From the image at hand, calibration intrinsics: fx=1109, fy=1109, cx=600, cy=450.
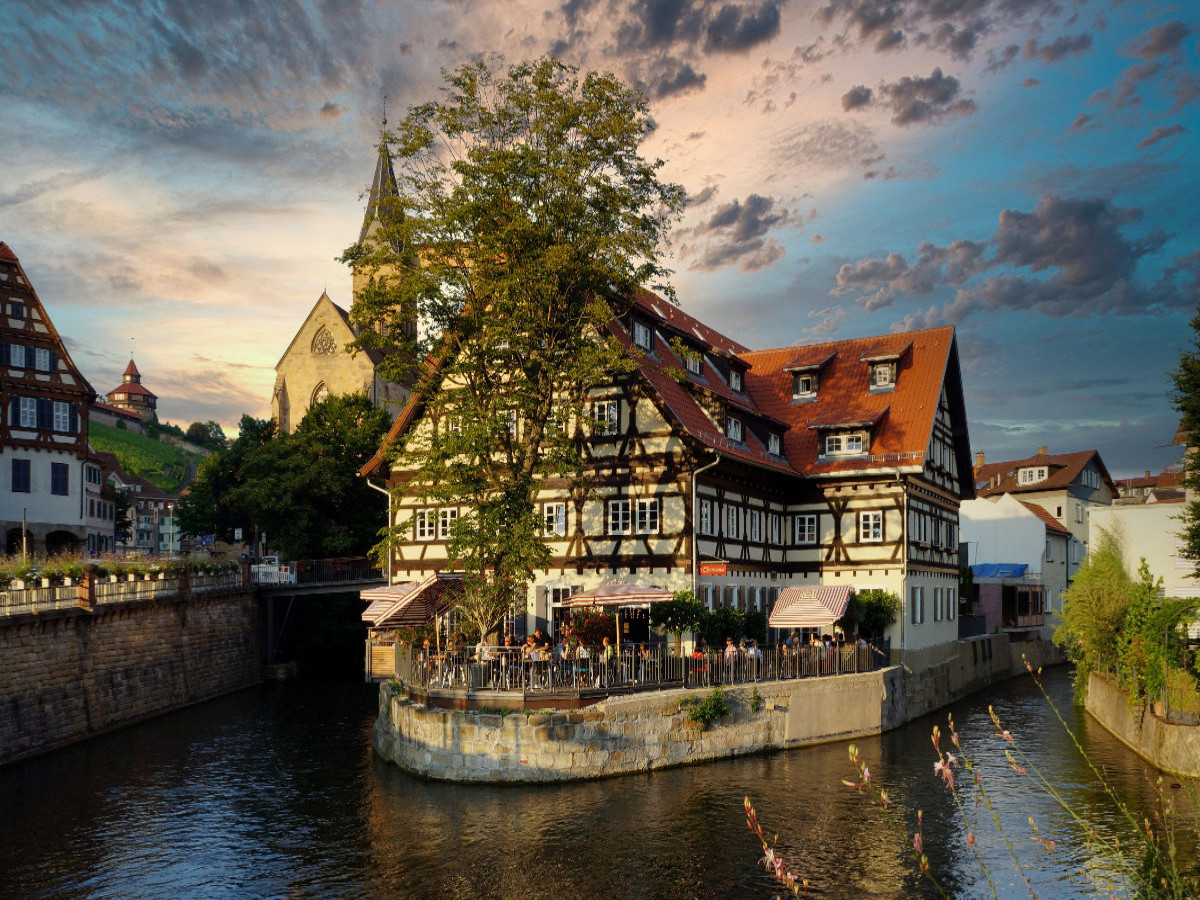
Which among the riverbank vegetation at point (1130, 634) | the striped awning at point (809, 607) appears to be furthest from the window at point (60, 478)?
the riverbank vegetation at point (1130, 634)

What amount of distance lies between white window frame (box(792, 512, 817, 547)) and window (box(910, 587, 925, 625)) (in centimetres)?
422

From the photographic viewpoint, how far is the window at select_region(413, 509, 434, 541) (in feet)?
141

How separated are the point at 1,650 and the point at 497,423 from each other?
48.6 ft

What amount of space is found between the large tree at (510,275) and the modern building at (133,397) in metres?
164

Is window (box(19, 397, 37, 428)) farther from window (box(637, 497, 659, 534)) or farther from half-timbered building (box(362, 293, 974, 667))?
window (box(637, 497, 659, 534))

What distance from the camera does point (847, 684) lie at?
112 ft

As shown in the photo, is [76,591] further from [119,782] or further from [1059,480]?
[1059,480]

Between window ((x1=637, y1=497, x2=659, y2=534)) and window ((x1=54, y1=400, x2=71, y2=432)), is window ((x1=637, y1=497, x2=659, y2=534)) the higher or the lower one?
the lower one

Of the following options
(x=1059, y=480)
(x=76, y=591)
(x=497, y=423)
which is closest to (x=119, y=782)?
(x=76, y=591)

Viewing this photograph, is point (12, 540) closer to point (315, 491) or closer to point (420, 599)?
point (315, 491)

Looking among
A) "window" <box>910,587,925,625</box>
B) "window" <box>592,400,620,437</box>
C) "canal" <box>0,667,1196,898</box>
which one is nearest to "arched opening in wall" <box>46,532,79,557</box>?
"canal" <box>0,667,1196,898</box>

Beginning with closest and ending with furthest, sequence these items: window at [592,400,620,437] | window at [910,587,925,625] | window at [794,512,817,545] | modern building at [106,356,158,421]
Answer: window at [592,400,620,437] → window at [910,587,925,625] → window at [794,512,817,545] → modern building at [106,356,158,421]

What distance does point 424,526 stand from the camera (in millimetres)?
43375

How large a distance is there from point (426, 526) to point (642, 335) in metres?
11.4
